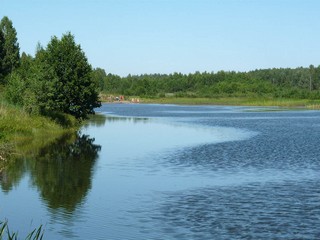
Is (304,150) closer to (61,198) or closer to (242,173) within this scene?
(242,173)

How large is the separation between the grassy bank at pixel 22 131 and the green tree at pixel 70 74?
16.8ft

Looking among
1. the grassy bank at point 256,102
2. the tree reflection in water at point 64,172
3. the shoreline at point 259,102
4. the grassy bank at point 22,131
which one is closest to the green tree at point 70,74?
the grassy bank at point 22,131

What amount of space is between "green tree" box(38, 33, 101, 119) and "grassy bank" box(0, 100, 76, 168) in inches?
201

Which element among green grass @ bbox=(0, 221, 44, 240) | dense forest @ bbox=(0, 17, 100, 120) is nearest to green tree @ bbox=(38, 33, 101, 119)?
dense forest @ bbox=(0, 17, 100, 120)

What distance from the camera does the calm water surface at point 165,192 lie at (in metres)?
18.6

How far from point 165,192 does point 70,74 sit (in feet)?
129

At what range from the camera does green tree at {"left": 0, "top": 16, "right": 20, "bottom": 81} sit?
3930 inches

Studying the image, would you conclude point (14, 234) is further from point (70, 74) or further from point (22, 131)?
point (70, 74)

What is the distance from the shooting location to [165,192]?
25.2 meters

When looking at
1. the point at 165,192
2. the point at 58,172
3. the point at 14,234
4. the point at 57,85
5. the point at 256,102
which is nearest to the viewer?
the point at 14,234

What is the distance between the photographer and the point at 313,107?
142 metres

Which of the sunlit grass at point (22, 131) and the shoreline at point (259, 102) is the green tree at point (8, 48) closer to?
the sunlit grass at point (22, 131)

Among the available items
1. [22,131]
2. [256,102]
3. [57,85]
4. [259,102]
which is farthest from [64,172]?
[256,102]

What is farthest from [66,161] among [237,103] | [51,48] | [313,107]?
[237,103]
